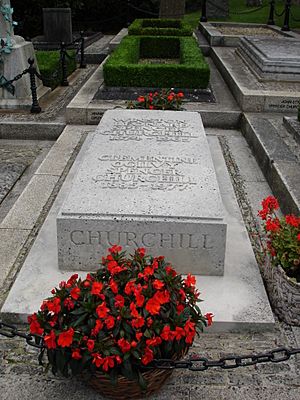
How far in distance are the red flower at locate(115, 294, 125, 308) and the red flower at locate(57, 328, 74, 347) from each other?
28 cm

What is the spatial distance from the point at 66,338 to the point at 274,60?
7804 millimetres

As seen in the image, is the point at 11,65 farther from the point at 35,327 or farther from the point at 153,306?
the point at 153,306

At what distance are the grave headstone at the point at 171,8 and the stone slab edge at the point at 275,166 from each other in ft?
37.4

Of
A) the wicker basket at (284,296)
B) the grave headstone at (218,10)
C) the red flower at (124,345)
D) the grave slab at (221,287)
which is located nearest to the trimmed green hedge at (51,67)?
the grave slab at (221,287)

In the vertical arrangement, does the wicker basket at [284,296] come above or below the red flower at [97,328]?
below

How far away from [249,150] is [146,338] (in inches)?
187

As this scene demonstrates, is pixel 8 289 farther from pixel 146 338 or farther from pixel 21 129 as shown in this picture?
pixel 21 129

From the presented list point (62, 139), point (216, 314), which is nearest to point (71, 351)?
point (216, 314)

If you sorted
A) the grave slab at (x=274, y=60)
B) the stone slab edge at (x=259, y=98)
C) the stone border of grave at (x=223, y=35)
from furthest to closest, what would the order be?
1. the stone border of grave at (x=223, y=35)
2. the grave slab at (x=274, y=60)
3. the stone slab edge at (x=259, y=98)

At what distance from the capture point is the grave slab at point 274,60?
886 cm

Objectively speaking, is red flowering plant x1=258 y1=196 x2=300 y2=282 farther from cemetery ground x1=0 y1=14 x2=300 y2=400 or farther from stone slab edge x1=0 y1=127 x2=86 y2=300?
stone slab edge x1=0 y1=127 x2=86 y2=300

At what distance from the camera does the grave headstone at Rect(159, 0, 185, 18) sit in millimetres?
17234

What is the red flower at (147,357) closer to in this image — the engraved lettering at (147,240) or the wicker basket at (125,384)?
the wicker basket at (125,384)

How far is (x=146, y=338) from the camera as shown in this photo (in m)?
2.57
